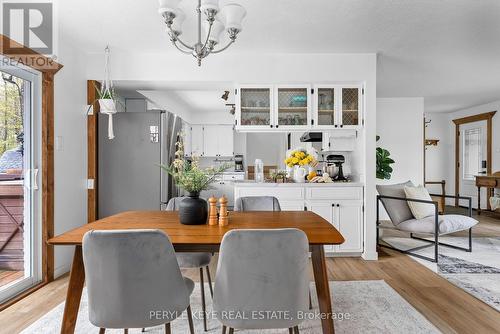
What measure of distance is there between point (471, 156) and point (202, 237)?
8046 mm

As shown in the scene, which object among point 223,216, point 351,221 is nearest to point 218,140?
point 351,221

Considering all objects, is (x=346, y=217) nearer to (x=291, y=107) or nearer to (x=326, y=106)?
(x=326, y=106)

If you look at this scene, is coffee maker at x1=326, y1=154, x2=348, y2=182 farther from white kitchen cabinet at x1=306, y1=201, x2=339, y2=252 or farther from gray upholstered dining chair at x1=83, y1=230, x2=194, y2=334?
gray upholstered dining chair at x1=83, y1=230, x2=194, y2=334

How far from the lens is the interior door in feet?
22.8

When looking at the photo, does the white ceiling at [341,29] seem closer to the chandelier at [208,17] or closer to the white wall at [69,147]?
the white wall at [69,147]

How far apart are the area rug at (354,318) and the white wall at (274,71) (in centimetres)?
114

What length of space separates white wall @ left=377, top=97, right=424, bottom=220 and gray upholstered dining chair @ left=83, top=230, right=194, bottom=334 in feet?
18.4

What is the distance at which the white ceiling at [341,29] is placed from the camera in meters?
2.54

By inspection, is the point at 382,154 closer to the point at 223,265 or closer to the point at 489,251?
the point at 489,251

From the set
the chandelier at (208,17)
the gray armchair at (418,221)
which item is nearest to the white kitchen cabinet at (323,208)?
the gray armchair at (418,221)

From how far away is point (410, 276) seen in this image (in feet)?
10.0

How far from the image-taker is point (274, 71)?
3.66 metres

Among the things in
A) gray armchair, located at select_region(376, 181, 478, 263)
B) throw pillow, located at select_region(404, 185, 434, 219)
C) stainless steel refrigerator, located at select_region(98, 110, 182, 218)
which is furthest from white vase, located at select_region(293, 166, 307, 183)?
stainless steel refrigerator, located at select_region(98, 110, 182, 218)

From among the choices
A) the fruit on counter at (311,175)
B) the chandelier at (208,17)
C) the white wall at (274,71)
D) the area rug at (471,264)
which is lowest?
the area rug at (471,264)
